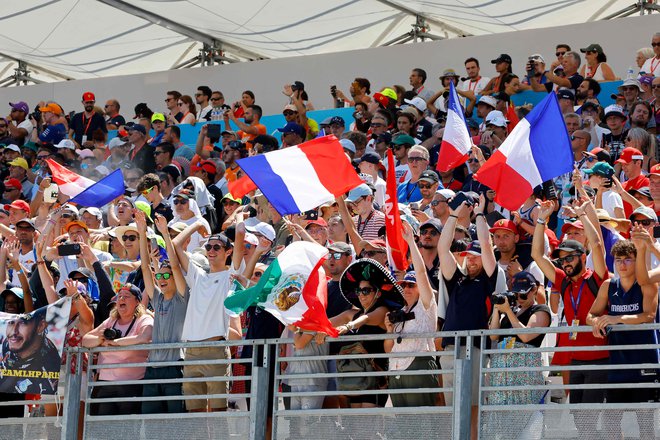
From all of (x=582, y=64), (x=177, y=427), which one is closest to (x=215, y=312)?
(x=177, y=427)

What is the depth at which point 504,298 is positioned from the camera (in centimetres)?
923

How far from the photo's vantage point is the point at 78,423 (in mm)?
10766

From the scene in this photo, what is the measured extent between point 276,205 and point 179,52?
40.2 feet

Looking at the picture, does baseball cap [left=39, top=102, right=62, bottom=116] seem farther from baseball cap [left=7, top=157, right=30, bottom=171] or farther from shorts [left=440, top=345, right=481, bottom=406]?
shorts [left=440, top=345, right=481, bottom=406]

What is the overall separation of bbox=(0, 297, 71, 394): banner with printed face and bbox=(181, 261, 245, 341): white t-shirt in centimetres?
104

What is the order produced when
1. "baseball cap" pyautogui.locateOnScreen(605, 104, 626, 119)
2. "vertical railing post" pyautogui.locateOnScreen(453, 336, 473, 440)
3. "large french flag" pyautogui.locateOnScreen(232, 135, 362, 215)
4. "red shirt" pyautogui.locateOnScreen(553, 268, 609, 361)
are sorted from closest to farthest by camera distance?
"vertical railing post" pyautogui.locateOnScreen(453, 336, 473, 440)
"red shirt" pyautogui.locateOnScreen(553, 268, 609, 361)
"large french flag" pyautogui.locateOnScreen(232, 135, 362, 215)
"baseball cap" pyautogui.locateOnScreen(605, 104, 626, 119)

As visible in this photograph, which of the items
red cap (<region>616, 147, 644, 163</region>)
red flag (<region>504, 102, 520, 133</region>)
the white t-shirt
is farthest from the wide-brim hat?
red flag (<region>504, 102, 520, 133</region>)

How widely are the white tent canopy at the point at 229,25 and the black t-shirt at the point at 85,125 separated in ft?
6.21

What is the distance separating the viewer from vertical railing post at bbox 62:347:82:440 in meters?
10.7

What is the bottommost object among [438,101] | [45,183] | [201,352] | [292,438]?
[292,438]

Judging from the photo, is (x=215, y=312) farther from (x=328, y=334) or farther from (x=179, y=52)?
(x=179, y=52)

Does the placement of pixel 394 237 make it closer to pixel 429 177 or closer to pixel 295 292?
pixel 295 292

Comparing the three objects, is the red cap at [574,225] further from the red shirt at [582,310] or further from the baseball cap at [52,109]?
the baseball cap at [52,109]

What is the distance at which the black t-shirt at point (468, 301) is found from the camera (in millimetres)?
9539
